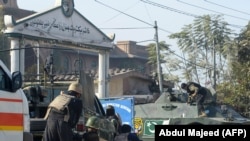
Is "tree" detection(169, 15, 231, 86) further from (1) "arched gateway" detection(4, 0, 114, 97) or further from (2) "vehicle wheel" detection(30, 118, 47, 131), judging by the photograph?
(2) "vehicle wheel" detection(30, 118, 47, 131)

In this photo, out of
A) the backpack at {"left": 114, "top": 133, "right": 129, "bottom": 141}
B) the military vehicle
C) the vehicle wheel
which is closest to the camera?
the backpack at {"left": 114, "top": 133, "right": 129, "bottom": 141}

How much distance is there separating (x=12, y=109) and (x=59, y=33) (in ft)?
46.9

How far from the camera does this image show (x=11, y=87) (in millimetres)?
8062

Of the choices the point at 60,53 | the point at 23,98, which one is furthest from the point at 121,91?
the point at 23,98

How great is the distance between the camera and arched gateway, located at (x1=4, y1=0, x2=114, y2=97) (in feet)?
66.3

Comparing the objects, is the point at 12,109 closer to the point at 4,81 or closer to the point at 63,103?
the point at 4,81

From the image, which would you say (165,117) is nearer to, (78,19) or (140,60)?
(78,19)

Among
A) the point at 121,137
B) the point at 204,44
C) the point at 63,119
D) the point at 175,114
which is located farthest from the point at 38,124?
the point at 204,44

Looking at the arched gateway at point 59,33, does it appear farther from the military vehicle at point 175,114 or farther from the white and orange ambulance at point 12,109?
the white and orange ambulance at point 12,109

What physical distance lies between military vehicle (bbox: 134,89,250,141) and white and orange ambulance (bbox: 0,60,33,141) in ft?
22.0

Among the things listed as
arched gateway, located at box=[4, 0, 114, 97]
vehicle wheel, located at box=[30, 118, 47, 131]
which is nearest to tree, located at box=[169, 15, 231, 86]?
arched gateway, located at box=[4, 0, 114, 97]

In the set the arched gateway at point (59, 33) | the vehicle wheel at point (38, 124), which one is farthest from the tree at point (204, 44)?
the vehicle wheel at point (38, 124)

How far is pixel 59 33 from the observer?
22172 mm

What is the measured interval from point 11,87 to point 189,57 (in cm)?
3075
